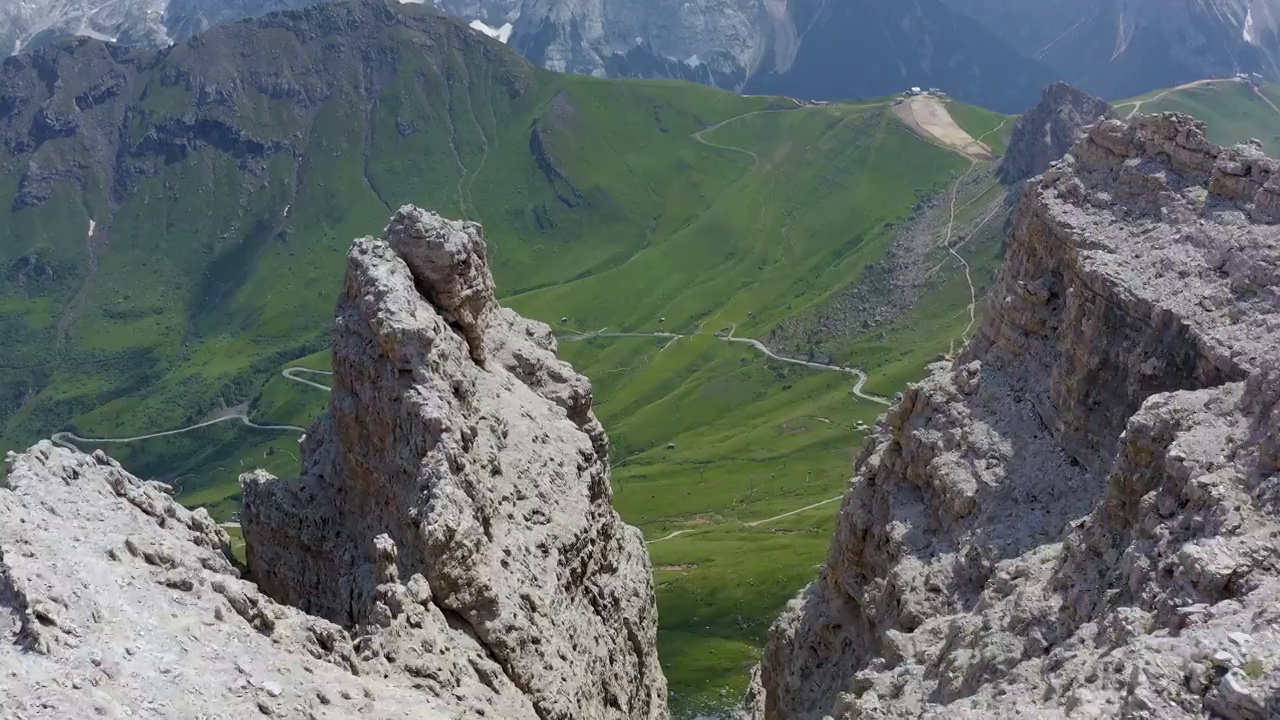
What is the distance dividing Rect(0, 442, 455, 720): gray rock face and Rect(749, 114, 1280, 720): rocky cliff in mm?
18434

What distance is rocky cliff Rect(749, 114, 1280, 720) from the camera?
28.4 metres

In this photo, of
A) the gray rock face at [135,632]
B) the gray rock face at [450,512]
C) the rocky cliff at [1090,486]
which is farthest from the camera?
the gray rock face at [450,512]

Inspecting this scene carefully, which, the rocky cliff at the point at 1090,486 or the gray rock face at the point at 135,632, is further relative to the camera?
the rocky cliff at the point at 1090,486

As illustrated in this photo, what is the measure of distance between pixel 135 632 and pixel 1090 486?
120ft

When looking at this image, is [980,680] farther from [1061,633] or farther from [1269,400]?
[1269,400]

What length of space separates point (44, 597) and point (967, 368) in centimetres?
4230

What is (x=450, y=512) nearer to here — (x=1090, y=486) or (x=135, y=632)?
(x=135, y=632)

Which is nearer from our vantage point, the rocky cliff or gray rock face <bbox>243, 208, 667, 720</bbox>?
the rocky cliff

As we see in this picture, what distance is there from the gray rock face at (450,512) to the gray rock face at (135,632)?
5.09 meters

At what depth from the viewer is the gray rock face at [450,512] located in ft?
145

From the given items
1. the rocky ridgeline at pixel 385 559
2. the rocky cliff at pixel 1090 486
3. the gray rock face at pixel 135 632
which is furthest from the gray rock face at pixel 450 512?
the rocky cliff at pixel 1090 486

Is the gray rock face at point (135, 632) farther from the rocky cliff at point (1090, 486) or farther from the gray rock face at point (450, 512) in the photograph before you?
the rocky cliff at point (1090, 486)

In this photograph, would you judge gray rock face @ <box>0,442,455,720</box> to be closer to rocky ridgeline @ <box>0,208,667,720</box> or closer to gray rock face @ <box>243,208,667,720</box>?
rocky ridgeline @ <box>0,208,667,720</box>

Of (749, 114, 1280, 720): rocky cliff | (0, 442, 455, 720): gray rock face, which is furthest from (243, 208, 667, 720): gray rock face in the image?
(749, 114, 1280, 720): rocky cliff
